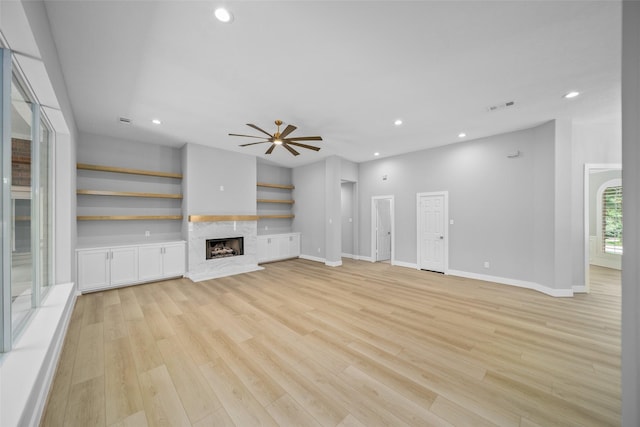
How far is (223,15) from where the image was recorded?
6.26 ft

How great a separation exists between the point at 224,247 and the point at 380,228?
4469 millimetres

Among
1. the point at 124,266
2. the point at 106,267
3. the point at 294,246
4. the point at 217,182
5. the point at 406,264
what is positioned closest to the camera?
the point at 106,267

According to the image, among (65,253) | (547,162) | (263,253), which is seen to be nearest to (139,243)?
(65,253)

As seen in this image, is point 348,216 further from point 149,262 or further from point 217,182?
point 149,262

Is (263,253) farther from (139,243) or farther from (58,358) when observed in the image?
(58,358)

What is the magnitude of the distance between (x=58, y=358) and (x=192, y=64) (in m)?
3.22

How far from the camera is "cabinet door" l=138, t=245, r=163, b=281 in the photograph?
15.6 feet

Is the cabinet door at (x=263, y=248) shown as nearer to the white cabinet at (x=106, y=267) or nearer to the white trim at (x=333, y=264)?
the white trim at (x=333, y=264)

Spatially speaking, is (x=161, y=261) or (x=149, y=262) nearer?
(x=149, y=262)

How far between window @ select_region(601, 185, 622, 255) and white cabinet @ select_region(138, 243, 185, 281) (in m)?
10.5

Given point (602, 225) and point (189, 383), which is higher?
point (602, 225)

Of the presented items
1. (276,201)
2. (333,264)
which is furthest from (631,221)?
(276,201)

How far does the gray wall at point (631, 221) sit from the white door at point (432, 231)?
15.9ft

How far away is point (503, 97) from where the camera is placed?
3309 mm
